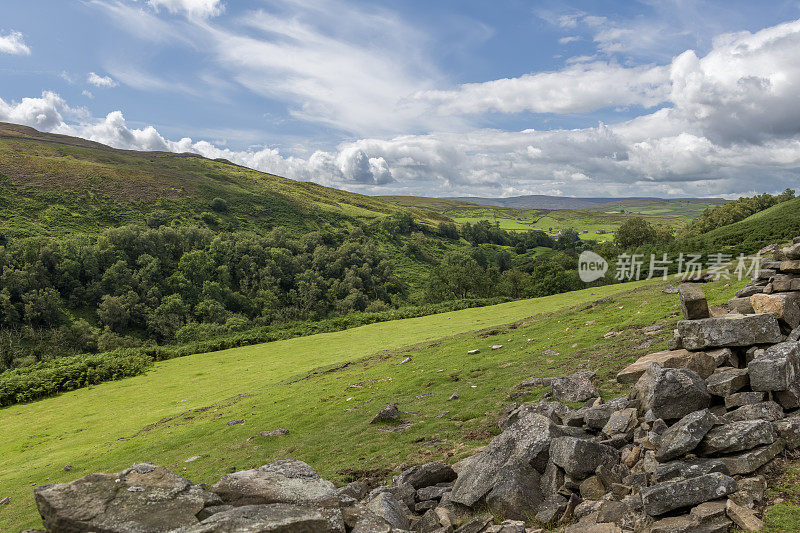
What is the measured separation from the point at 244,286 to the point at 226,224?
5510cm

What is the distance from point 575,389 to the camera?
1723 cm

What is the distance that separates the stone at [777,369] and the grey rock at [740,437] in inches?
69.4

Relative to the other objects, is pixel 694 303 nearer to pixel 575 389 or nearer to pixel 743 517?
pixel 575 389

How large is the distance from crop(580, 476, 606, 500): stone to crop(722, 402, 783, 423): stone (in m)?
3.19

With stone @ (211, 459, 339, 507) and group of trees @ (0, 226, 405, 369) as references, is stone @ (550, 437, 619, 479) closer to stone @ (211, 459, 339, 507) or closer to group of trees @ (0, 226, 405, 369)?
Result: stone @ (211, 459, 339, 507)

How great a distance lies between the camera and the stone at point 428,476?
12.7 metres

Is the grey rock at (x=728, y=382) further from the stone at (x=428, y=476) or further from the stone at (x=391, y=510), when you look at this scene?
the stone at (x=391, y=510)

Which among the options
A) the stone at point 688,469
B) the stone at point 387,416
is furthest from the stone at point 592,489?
the stone at point 387,416

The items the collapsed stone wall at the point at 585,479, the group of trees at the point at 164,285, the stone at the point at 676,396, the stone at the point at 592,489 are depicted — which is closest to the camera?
the collapsed stone wall at the point at 585,479

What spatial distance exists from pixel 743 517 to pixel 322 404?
2266cm

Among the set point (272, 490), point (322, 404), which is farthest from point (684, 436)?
point (322, 404)

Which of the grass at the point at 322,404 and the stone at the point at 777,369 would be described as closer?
the stone at the point at 777,369

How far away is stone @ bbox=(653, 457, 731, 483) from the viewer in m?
8.45

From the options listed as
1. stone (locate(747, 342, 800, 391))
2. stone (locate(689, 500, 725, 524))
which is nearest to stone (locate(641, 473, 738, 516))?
stone (locate(689, 500, 725, 524))
